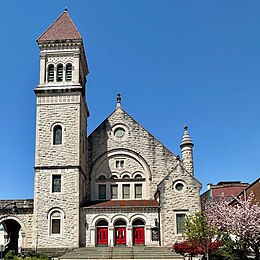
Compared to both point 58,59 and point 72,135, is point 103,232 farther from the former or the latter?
point 58,59

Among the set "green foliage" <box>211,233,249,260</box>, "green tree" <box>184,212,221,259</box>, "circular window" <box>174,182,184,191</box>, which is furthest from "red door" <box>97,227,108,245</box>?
"green foliage" <box>211,233,249,260</box>

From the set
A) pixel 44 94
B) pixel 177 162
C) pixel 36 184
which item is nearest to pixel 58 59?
pixel 44 94

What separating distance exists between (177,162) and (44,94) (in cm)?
1474

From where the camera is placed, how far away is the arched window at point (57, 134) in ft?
127

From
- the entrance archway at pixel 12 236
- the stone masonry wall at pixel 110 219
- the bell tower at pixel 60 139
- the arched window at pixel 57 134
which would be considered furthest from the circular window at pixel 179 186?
the entrance archway at pixel 12 236

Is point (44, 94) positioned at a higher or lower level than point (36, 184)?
higher

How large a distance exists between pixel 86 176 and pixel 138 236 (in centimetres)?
817

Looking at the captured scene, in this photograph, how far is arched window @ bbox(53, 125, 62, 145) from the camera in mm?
38688

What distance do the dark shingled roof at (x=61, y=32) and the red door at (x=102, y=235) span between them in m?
18.5

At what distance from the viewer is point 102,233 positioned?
37656 mm

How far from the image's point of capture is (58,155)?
38094 millimetres

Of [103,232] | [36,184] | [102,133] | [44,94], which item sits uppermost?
[44,94]

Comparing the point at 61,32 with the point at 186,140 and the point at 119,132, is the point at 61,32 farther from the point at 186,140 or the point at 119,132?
the point at 186,140

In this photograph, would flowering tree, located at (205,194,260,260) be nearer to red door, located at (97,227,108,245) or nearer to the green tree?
the green tree
